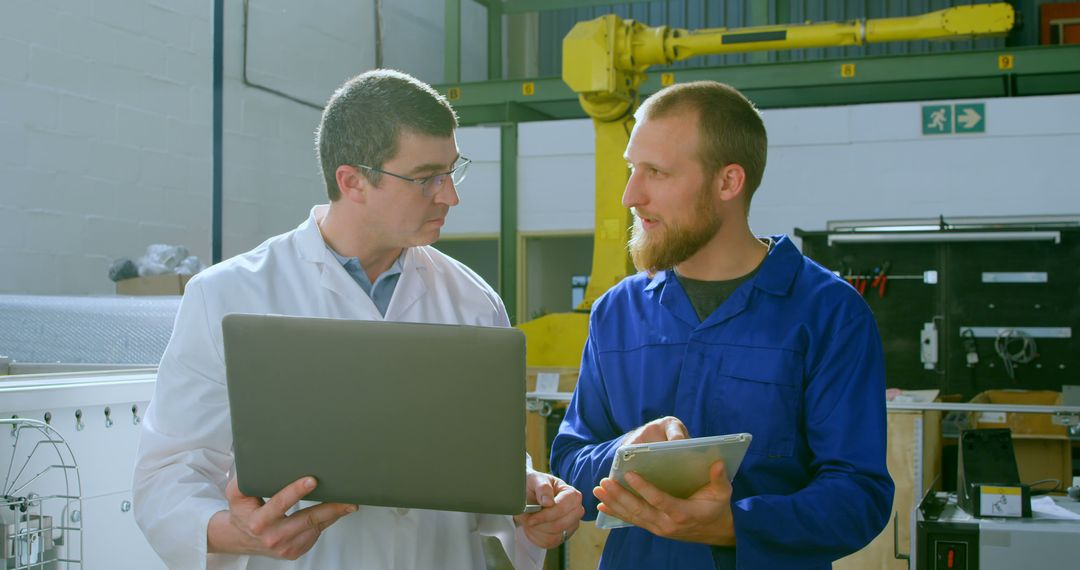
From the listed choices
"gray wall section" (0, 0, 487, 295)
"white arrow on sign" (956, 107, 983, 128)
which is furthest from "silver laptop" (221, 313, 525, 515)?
"white arrow on sign" (956, 107, 983, 128)

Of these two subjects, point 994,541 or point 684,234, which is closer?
point 684,234

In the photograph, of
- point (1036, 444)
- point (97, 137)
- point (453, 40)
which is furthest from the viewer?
point (453, 40)

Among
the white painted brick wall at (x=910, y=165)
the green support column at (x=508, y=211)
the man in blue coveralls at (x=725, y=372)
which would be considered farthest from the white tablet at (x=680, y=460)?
the green support column at (x=508, y=211)

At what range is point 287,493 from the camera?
1.27m

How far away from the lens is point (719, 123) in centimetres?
160

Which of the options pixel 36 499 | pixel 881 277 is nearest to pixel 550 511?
pixel 36 499

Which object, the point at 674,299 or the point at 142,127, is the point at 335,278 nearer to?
the point at 674,299

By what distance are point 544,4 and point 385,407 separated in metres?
7.21

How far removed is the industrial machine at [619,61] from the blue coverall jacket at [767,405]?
375cm

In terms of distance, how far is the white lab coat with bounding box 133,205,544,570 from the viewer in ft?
4.63

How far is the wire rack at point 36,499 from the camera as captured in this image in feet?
5.16

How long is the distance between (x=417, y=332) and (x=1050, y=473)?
4468 millimetres

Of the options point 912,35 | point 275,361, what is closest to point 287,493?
point 275,361

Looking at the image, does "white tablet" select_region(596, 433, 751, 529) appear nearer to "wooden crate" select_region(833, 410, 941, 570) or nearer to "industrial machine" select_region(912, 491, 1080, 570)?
"industrial machine" select_region(912, 491, 1080, 570)
